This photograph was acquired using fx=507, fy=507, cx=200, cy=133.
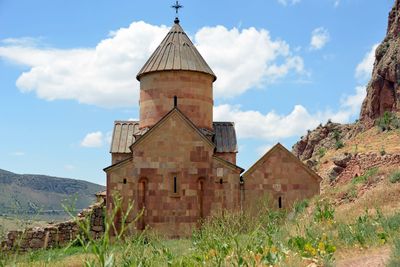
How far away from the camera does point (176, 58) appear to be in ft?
52.8

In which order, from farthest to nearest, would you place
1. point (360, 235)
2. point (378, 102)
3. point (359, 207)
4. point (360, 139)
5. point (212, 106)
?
point (378, 102)
point (360, 139)
point (212, 106)
point (359, 207)
point (360, 235)

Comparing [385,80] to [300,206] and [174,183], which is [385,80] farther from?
[174,183]

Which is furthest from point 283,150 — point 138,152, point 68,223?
point 68,223

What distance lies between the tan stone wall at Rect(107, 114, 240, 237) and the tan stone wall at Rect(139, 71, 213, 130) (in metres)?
1.57

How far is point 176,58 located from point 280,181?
509 cm

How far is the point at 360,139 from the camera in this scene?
32.8 m

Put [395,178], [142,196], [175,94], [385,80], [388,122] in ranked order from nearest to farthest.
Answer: [395,178] < [142,196] < [175,94] < [388,122] < [385,80]

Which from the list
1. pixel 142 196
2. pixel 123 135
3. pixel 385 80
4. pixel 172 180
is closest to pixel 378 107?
pixel 385 80

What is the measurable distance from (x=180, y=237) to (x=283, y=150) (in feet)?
12.6

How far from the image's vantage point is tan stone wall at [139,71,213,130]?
15680mm

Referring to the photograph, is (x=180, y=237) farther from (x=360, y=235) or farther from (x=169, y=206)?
(x=360, y=235)

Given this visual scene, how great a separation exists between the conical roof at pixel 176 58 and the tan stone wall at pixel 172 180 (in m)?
2.33

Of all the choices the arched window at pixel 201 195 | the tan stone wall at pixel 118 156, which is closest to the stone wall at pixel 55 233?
the tan stone wall at pixel 118 156

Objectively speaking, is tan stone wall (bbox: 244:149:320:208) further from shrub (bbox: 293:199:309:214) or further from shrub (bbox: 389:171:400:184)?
shrub (bbox: 389:171:400:184)
